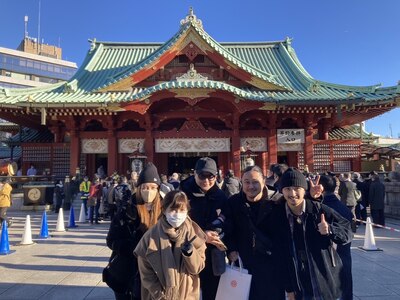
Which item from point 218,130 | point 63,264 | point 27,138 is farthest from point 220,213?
point 27,138

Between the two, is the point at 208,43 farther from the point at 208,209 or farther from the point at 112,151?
the point at 208,209

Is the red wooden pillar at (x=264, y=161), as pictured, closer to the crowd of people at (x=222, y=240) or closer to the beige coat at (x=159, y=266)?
the crowd of people at (x=222, y=240)

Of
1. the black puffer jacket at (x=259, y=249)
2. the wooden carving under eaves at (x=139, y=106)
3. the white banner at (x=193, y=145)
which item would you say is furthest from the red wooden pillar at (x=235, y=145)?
the black puffer jacket at (x=259, y=249)

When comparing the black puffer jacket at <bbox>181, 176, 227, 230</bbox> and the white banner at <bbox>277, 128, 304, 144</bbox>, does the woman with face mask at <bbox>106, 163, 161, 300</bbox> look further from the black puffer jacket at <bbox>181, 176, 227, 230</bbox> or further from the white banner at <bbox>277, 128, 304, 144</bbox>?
the white banner at <bbox>277, 128, 304, 144</bbox>

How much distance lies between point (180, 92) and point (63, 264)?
26.3ft

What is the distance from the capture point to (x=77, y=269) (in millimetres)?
5297

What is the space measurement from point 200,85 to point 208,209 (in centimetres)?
943

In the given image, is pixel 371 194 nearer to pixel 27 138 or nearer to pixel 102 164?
pixel 102 164

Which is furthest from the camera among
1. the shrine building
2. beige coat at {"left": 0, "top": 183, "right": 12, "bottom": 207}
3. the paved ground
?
the shrine building

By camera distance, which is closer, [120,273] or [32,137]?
[120,273]

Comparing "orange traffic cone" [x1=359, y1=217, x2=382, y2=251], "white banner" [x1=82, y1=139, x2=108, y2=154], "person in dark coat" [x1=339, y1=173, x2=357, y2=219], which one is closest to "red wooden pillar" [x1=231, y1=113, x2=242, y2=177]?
"person in dark coat" [x1=339, y1=173, x2=357, y2=219]

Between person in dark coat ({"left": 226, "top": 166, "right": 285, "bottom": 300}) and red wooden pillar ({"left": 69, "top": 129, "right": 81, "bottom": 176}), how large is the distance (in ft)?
40.0

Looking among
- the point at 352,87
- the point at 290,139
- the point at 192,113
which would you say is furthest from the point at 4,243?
the point at 352,87

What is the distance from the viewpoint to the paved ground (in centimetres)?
421
